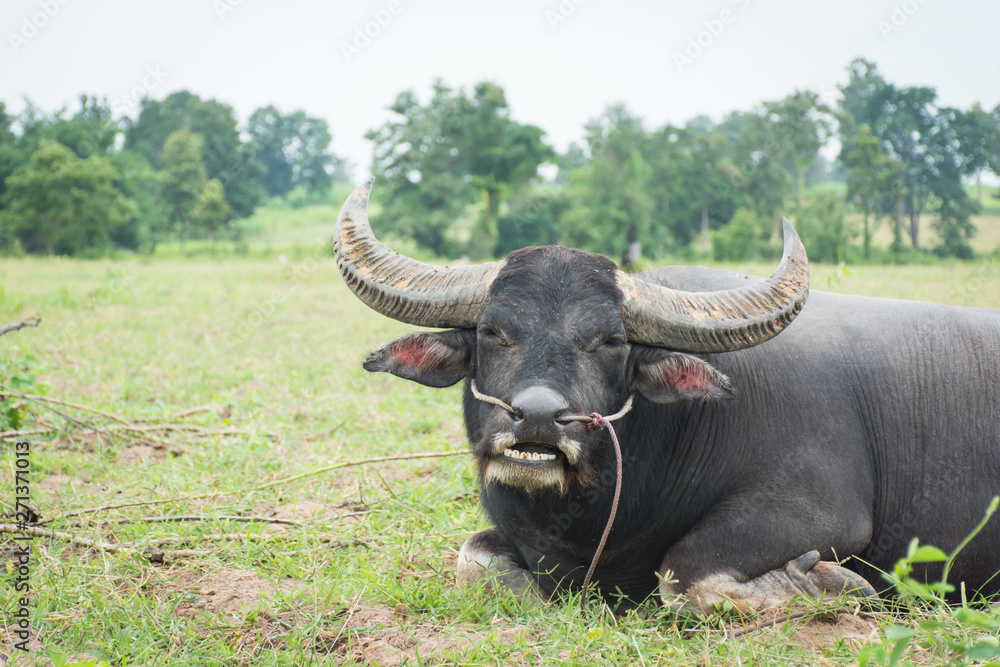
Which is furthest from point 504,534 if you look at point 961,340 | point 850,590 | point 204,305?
point 204,305

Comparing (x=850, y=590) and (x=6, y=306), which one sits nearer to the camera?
(x=850, y=590)

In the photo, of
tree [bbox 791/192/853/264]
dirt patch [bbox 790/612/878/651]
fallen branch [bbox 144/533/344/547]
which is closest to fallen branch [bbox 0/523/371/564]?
fallen branch [bbox 144/533/344/547]

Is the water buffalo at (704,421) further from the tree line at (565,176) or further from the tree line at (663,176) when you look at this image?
the tree line at (663,176)

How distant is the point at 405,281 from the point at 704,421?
1457mm

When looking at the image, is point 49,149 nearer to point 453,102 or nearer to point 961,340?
point 453,102

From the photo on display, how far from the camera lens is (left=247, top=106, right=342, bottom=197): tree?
69.6 m

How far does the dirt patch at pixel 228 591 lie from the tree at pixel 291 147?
70866 mm

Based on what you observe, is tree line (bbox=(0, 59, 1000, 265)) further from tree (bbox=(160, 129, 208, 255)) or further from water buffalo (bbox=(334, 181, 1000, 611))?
water buffalo (bbox=(334, 181, 1000, 611))

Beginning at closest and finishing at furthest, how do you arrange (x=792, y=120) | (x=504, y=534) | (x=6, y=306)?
1. (x=504, y=534)
2. (x=6, y=306)
3. (x=792, y=120)

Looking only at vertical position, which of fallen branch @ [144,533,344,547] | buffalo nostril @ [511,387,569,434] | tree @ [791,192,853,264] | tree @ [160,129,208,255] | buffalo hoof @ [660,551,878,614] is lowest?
fallen branch @ [144,533,344,547]

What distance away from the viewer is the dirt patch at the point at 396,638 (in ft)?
7.87

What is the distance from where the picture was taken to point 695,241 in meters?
46.8

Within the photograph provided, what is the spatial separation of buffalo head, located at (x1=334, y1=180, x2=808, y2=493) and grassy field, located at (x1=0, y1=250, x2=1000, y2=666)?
0.62 metres

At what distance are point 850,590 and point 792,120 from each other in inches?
1665
